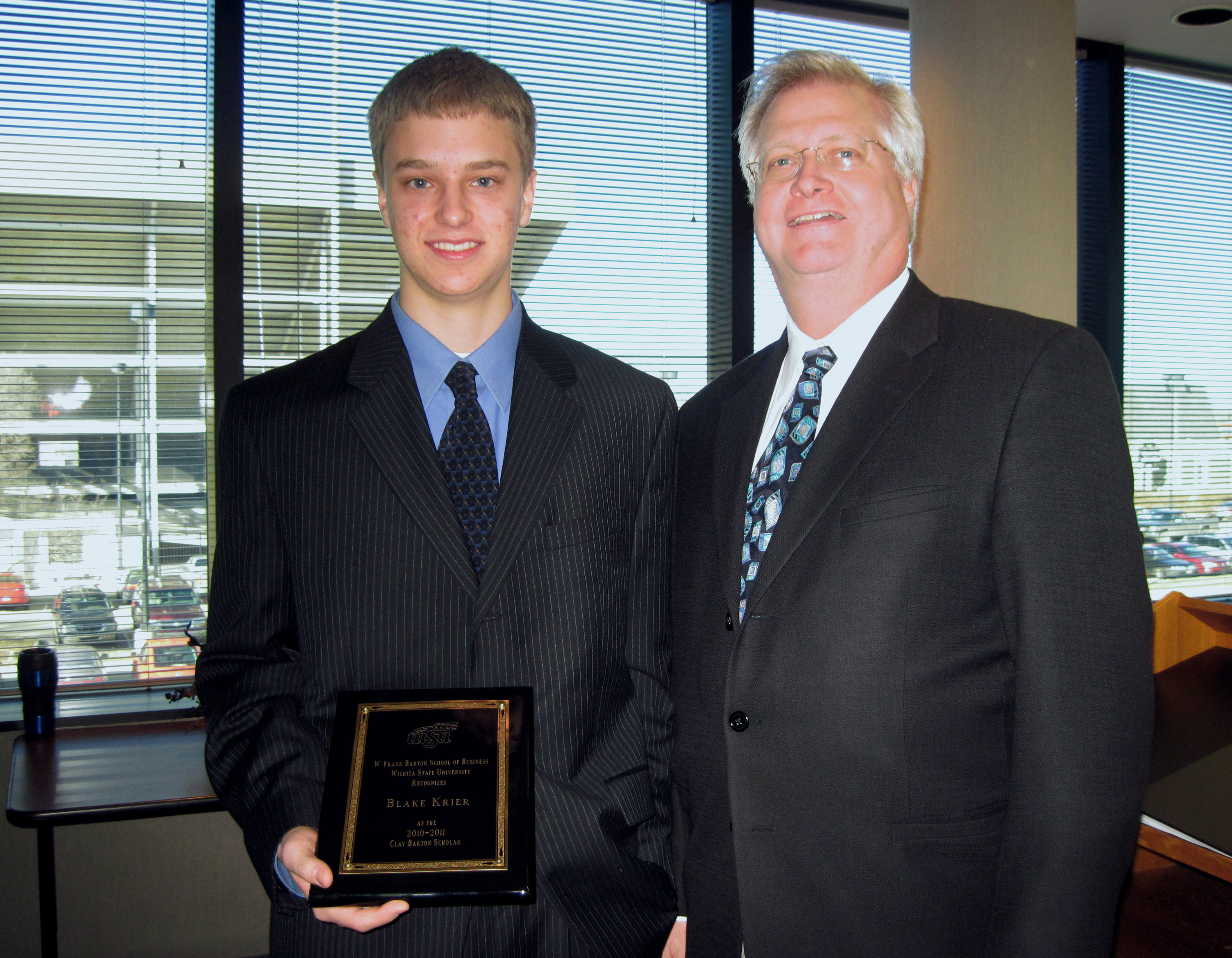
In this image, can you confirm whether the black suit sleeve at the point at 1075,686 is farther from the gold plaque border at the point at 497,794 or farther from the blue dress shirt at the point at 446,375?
the blue dress shirt at the point at 446,375

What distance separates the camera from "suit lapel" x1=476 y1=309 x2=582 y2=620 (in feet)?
4.30

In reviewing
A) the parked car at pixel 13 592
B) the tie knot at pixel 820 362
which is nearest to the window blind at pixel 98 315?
the parked car at pixel 13 592

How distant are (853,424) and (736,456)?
0.27 m

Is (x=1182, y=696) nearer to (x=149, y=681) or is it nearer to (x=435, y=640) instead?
(x=435, y=640)

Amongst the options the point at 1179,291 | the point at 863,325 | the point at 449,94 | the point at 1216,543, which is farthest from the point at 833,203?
the point at 1216,543

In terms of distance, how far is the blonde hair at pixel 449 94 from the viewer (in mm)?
1373

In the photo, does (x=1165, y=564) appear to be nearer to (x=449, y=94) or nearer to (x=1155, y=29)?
(x=1155, y=29)

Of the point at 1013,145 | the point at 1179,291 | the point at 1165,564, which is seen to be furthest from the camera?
the point at 1179,291

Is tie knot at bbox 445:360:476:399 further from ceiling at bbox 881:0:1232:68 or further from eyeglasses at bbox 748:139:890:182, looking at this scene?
ceiling at bbox 881:0:1232:68

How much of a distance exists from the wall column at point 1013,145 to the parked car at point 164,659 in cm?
324

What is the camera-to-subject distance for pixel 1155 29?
421cm

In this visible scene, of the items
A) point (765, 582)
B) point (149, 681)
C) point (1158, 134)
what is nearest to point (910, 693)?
point (765, 582)

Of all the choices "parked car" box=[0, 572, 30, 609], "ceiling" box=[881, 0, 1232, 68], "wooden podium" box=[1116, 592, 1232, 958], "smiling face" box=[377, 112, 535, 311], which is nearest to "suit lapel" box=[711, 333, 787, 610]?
"smiling face" box=[377, 112, 535, 311]

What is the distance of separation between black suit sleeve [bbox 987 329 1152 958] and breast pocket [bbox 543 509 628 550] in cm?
60
